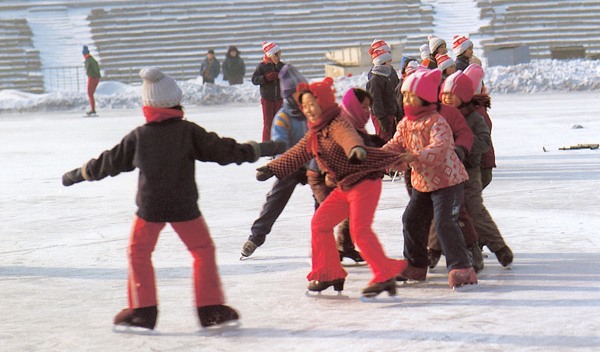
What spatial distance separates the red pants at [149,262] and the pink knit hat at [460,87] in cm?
195

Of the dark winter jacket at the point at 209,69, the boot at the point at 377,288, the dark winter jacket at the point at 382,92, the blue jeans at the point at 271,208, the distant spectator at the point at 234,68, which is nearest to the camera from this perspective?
the boot at the point at 377,288

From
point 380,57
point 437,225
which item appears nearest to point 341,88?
point 380,57

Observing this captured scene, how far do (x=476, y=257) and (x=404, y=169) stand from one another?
2.49 feet

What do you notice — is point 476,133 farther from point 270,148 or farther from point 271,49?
point 271,49

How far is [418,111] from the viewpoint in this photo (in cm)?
630

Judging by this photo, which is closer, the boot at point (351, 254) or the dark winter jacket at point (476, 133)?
the dark winter jacket at point (476, 133)

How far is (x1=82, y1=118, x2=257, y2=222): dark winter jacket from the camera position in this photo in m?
5.50

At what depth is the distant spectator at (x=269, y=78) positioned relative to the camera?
14234 mm

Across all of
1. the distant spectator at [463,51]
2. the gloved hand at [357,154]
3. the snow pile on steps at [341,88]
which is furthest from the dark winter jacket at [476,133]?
the snow pile on steps at [341,88]

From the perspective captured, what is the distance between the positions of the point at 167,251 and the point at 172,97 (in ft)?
9.33

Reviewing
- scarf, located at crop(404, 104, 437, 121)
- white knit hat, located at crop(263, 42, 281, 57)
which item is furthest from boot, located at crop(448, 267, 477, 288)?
white knit hat, located at crop(263, 42, 281, 57)

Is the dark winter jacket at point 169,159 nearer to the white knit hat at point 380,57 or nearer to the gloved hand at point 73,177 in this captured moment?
the gloved hand at point 73,177

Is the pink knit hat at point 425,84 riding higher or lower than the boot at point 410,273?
higher

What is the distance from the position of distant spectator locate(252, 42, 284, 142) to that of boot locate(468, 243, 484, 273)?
7.34m
